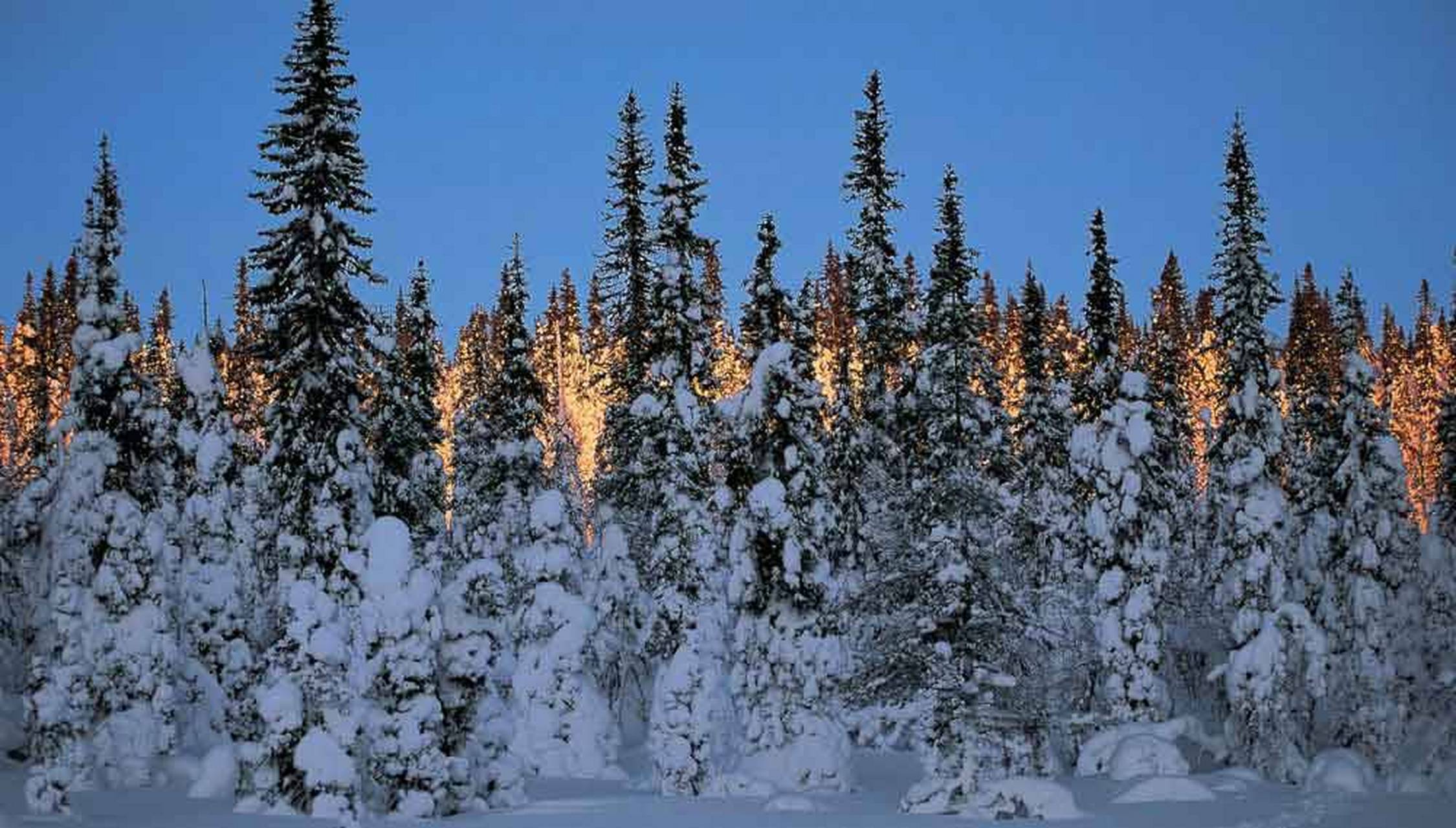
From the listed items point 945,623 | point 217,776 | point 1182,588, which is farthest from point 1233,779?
point 217,776

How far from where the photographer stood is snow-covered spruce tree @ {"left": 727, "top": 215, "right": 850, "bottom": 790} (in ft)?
103

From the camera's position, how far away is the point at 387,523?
82.5 ft

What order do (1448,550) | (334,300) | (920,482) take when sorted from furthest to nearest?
(1448,550)
(920,482)
(334,300)

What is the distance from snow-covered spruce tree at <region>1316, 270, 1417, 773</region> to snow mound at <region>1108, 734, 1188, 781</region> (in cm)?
618

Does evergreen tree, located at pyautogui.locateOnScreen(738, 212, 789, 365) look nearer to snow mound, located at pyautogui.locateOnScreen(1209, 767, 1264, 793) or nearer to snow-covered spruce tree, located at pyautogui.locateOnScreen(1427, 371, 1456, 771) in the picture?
snow mound, located at pyautogui.locateOnScreen(1209, 767, 1264, 793)

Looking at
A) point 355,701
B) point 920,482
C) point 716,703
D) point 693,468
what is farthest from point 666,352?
point 355,701

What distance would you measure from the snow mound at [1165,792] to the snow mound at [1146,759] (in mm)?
3586

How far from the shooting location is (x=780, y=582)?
32062mm

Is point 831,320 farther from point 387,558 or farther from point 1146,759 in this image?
point 387,558

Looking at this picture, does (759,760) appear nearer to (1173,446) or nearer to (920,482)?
(920,482)

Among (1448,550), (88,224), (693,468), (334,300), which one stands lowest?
(1448,550)

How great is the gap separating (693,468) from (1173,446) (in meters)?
24.7

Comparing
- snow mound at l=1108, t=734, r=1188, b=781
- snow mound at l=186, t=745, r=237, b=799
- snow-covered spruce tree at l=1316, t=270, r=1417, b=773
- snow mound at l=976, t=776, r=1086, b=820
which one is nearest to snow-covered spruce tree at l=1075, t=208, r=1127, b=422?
snow-covered spruce tree at l=1316, t=270, r=1417, b=773

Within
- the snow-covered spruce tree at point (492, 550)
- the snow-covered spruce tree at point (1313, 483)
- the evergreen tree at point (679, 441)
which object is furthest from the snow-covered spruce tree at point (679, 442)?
the snow-covered spruce tree at point (1313, 483)
